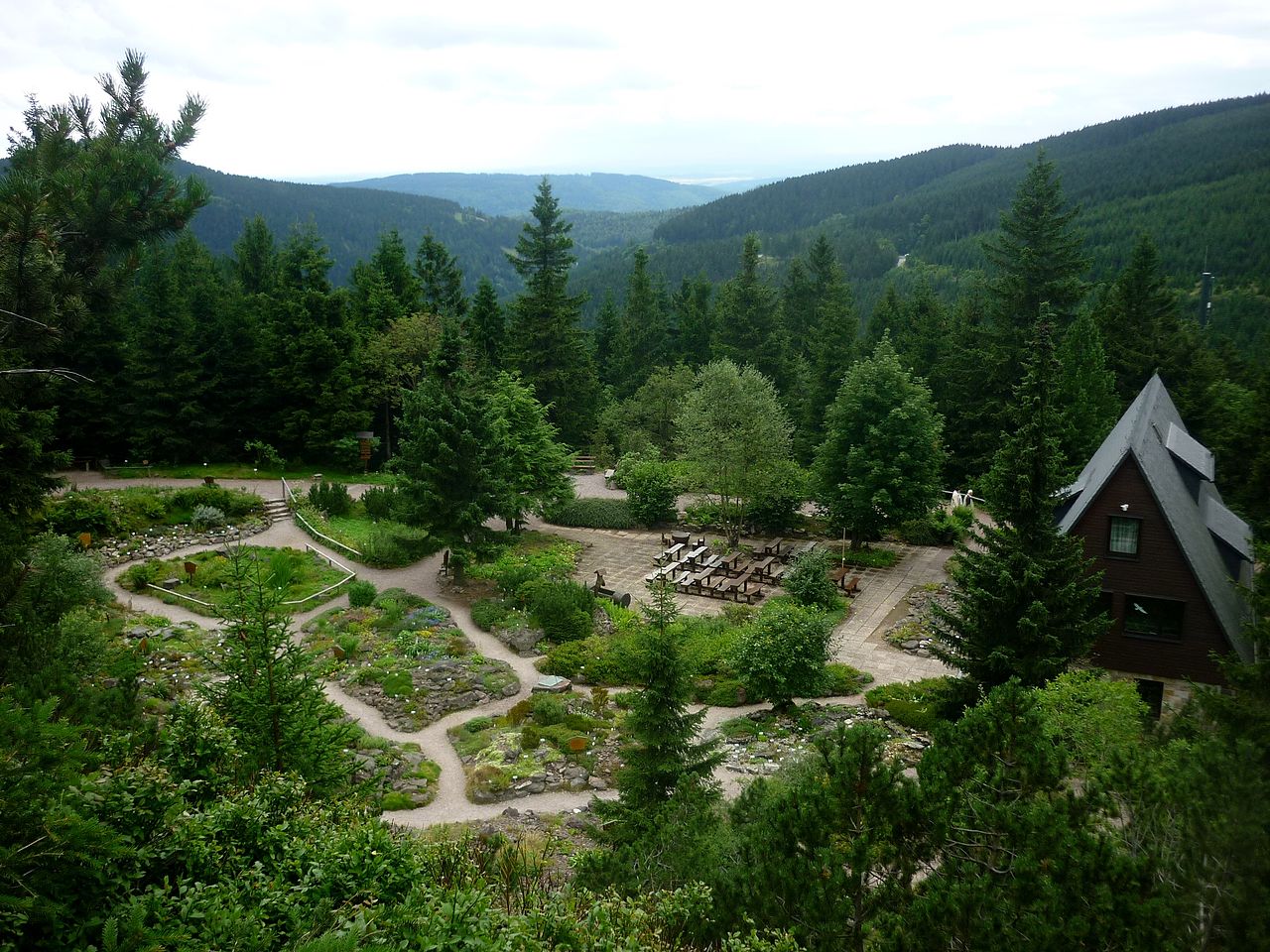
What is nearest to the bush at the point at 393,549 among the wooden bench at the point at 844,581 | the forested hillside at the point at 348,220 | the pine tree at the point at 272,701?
the wooden bench at the point at 844,581

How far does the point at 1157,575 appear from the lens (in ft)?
62.6

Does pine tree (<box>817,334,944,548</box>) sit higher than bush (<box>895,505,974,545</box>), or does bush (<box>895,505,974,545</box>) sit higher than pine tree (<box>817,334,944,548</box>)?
pine tree (<box>817,334,944,548</box>)

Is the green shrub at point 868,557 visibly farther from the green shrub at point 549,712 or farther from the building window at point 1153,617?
the green shrub at point 549,712

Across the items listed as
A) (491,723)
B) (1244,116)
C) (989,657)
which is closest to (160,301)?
(491,723)

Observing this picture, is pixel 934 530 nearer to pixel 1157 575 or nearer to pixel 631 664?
pixel 1157 575

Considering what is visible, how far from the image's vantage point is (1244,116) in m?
114

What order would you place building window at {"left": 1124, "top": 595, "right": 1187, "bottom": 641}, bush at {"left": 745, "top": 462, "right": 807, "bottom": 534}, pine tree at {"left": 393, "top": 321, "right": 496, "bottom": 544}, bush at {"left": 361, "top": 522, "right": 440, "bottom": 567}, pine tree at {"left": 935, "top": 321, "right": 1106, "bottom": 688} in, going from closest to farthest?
1. pine tree at {"left": 935, "top": 321, "right": 1106, "bottom": 688}
2. building window at {"left": 1124, "top": 595, "right": 1187, "bottom": 641}
3. pine tree at {"left": 393, "top": 321, "right": 496, "bottom": 544}
4. bush at {"left": 361, "top": 522, "right": 440, "bottom": 567}
5. bush at {"left": 745, "top": 462, "right": 807, "bottom": 534}

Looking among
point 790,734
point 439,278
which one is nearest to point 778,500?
point 790,734

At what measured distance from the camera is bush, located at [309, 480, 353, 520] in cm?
3309

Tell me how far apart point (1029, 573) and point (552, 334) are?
35.0m

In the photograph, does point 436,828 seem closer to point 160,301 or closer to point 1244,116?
point 160,301

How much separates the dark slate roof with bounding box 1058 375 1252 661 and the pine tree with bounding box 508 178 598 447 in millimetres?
29149

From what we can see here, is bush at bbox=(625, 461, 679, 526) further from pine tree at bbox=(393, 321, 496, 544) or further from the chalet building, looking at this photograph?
the chalet building

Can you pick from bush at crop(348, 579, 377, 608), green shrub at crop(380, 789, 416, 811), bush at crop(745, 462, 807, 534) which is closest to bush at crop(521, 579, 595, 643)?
bush at crop(348, 579, 377, 608)
